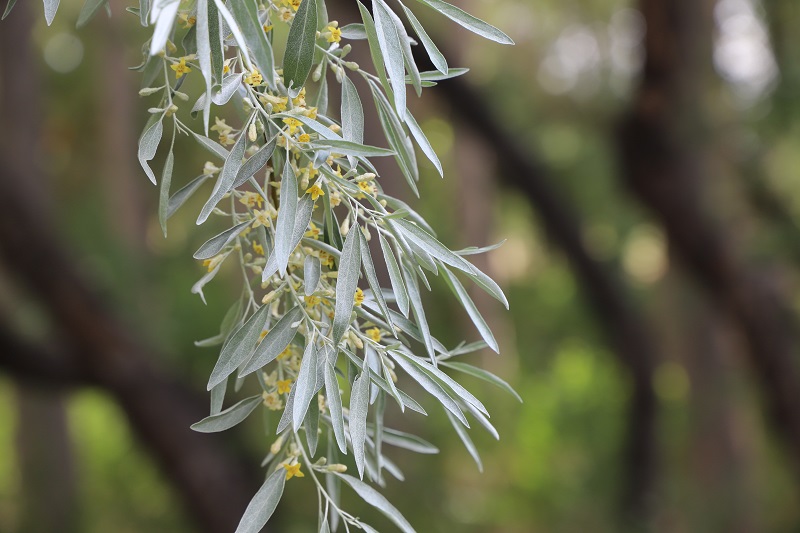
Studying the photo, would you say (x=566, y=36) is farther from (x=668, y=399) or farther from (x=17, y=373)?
(x=17, y=373)

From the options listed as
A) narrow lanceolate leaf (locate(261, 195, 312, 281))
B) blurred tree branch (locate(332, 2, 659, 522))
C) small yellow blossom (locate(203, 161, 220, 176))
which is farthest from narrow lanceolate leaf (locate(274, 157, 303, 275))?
blurred tree branch (locate(332, 2, 659, 522))

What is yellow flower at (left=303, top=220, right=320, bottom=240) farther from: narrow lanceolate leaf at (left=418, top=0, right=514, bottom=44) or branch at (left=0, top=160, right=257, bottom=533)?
branch at (left=0, top=160, right=257, bottom=533)

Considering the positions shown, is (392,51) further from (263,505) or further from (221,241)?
(263,505)

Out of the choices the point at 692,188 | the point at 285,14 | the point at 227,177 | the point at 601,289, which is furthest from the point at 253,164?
the point at 601,289

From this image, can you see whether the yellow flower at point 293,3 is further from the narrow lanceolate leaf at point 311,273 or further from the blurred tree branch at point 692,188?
the blurred tree branch at point 692,188

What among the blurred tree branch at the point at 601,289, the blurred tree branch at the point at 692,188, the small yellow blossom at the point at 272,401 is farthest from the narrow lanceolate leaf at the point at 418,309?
the blurred tree branch at the point at 601,289

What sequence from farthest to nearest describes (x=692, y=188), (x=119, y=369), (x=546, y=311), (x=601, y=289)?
(x=546, y=311)
(x=601, y=289)
(x=692, y=188)
(x=119, y=369)
